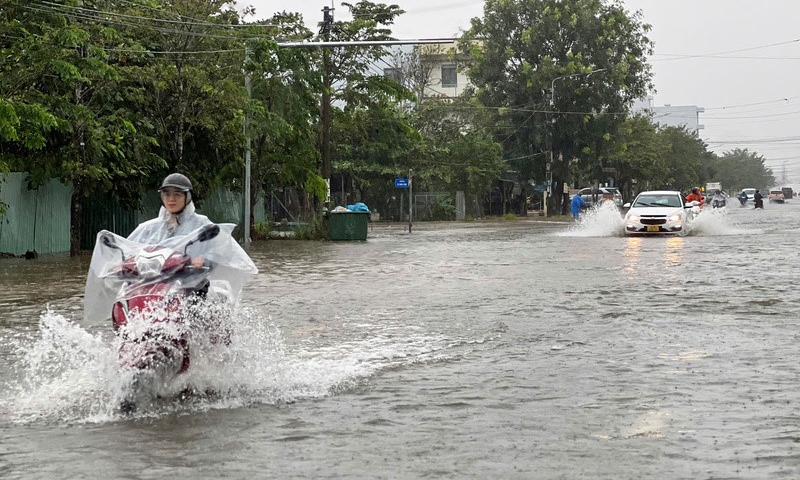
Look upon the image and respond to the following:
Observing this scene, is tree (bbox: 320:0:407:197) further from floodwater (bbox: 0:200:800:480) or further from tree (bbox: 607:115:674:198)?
tree (bbox: 607:115:674:198)

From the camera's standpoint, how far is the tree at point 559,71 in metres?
71.9

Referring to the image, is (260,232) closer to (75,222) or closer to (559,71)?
(75,222)

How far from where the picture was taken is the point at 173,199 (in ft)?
28.3

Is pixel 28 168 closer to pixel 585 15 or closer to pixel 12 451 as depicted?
pixel 12 451

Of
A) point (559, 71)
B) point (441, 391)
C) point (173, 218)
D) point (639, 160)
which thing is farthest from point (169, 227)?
point (639, 160)

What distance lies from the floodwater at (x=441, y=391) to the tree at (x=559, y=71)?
54.9 metres

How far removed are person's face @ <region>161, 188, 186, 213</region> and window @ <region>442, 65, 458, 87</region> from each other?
296ft

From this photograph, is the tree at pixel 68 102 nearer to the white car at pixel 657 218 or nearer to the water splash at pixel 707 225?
Answer: the white car at pixel 657 218

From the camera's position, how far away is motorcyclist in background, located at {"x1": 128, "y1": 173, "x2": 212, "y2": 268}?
8625mm

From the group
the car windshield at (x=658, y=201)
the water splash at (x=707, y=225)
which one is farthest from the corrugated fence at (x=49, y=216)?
the water splash at (x=707, y=225)

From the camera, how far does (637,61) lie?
74.2m

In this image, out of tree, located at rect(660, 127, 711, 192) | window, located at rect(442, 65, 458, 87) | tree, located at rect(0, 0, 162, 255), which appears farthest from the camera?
tree, located at rect(660, 127, 711, 192)

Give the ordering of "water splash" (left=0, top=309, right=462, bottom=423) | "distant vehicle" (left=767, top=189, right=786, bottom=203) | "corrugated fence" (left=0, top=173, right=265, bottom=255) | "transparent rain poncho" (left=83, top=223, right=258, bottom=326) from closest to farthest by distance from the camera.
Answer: "water splash" (left=0, top=309, right=462, bottom=423), "transparent rain poncho" (left=83, top=223, right=258, bottom=326), "corrugated fence" (left=0, top=173, right=265, bottom=255), "distant vehicle" (left=767, top=189, right=786, bottom=203)

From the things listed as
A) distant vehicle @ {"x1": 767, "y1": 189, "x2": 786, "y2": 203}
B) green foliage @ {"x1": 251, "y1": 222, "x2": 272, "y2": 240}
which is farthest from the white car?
distant vehicle @ {"x1": 767, "y1": 189, "x2": 786, "y2": 203}
